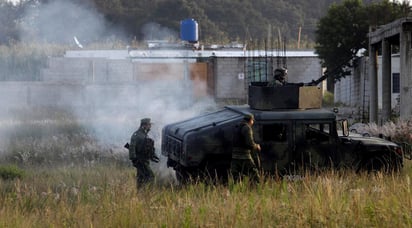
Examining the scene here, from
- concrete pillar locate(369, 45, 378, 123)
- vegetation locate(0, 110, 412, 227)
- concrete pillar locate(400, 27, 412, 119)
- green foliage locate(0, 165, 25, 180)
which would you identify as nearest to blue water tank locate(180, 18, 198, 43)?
concrete pillar locate(369, 45, 378, 123)

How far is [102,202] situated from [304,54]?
33551mm

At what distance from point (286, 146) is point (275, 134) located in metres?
0.28

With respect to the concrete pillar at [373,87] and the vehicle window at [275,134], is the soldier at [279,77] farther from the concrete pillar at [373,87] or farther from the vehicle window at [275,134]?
the concrete pillar at [373,87]

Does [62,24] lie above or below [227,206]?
above

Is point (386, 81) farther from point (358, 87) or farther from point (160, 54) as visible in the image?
point (160, 54)

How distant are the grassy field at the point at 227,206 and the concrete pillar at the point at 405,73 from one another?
1019cm

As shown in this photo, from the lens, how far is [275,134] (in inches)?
532

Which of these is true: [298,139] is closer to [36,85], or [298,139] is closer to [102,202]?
[102,202]

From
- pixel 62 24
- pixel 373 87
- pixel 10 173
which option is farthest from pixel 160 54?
pixel 10 173

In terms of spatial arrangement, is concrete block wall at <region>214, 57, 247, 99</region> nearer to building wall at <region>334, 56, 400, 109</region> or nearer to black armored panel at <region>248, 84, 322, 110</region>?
building wall at <region>334, 56, 400, 109</region>

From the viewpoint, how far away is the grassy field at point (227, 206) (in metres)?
9.16

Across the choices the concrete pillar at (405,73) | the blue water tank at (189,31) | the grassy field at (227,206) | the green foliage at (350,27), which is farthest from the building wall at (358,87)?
the grassy field at (227,206)

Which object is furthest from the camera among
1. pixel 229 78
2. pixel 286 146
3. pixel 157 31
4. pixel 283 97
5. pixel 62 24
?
pixel 157 31

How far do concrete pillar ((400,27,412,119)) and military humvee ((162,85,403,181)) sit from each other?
27.8 ft
